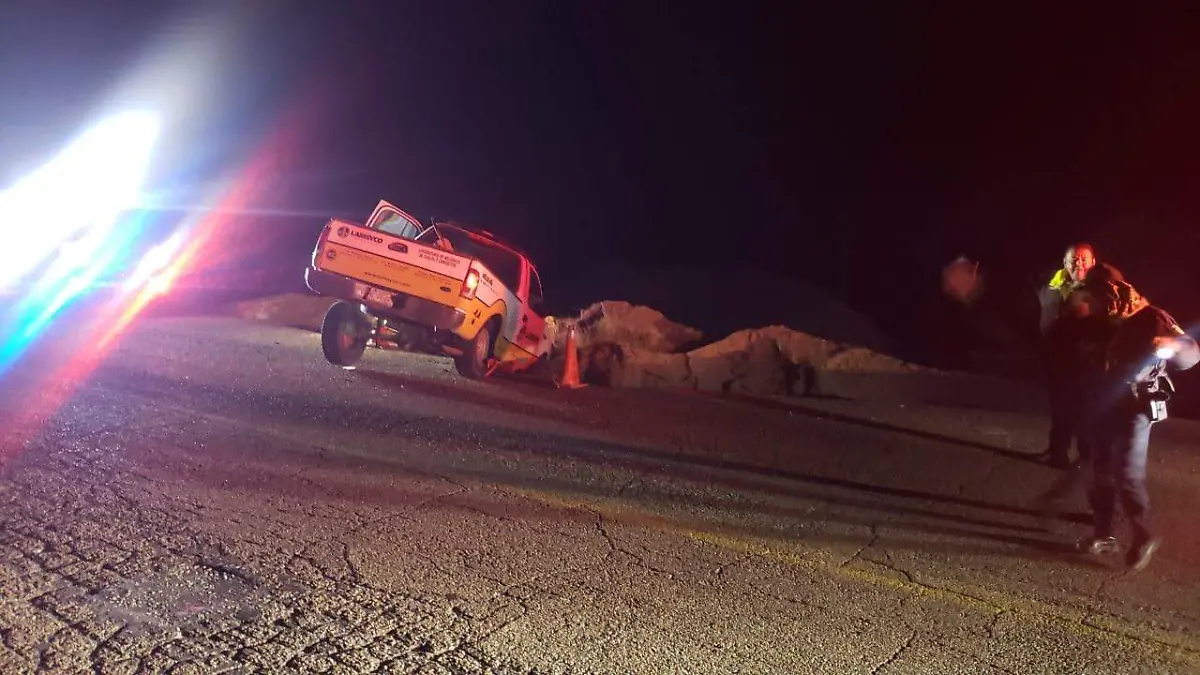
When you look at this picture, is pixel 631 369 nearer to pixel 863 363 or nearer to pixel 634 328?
pixel 634 328

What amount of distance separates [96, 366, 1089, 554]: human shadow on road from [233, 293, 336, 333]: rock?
7.99 metres

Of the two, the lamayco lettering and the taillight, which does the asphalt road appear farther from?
the lamayco lettering

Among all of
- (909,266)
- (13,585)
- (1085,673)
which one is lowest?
(13,585)

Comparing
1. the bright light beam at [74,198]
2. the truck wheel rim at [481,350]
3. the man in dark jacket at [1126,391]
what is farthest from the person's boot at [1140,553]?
the bright light beam at [74,198]

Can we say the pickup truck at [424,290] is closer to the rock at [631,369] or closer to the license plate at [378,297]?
the license plate at [378,297]

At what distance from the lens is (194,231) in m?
34.2

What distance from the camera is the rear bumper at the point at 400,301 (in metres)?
11.9

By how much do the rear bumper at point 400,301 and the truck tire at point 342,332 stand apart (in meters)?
1.02

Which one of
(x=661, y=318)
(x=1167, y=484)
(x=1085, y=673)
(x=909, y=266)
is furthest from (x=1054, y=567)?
(x=909, y=266)

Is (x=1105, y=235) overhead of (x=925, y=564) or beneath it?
overhead

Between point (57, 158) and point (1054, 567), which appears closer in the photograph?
point (1054, 567)

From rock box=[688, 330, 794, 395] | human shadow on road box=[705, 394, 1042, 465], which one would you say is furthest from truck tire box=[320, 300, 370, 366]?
human shadow on road box=[705, 394, 1042, 465]

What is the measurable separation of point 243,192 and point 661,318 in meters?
27.0

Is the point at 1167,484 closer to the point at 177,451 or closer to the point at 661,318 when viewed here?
the point at 177,451
